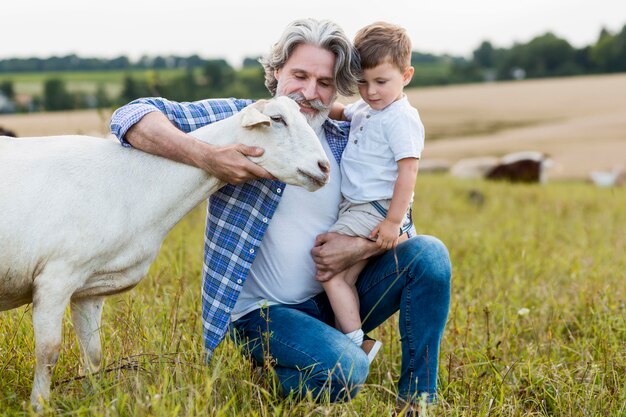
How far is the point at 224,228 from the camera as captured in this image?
3.49 meters

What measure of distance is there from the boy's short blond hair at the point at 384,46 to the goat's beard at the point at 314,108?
1.02 ft

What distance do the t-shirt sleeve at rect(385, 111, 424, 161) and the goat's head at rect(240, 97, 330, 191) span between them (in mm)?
535

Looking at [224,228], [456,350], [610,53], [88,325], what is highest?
[610,53]

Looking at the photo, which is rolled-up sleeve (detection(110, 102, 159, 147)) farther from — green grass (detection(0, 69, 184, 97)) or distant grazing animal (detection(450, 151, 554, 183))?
green grass (detection(0, 69, 184, 97))

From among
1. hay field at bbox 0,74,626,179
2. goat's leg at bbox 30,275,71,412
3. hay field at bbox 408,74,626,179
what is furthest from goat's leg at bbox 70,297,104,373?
hay field at bbox 408,74,626,179

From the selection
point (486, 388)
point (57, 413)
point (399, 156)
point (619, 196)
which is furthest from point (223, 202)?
point (619, 196)

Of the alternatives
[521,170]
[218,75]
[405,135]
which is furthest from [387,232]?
[218,75]

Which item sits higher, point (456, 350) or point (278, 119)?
point (278, 119)

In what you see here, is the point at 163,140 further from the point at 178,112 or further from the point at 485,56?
the point at 485,56

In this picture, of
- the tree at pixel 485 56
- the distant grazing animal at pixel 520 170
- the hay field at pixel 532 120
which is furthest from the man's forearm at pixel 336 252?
the tree at pixel 485 56

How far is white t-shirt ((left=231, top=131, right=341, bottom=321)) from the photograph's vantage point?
3.58 m

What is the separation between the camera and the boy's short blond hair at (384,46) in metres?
3.61

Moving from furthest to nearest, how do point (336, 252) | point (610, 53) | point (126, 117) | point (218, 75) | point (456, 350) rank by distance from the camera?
point (610, 53), point (218, 75), point (456, 350), point (336, 252), point (126, 117)

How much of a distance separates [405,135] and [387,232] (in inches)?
18.5
